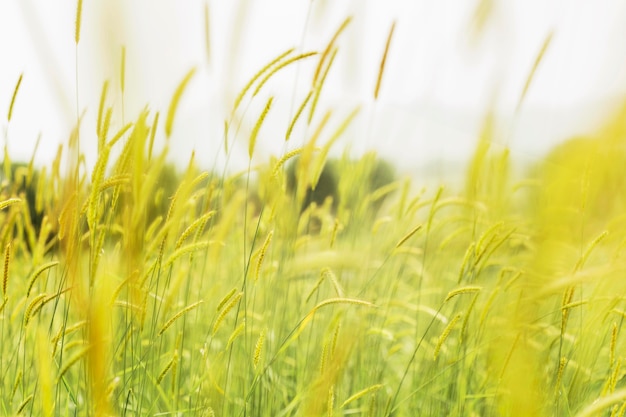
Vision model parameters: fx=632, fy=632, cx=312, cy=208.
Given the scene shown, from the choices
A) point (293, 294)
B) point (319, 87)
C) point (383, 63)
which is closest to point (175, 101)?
point (319, 87)

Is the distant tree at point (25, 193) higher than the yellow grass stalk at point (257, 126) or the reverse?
the reverse

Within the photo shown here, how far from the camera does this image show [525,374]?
40 centimetres

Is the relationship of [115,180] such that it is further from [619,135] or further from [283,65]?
[619,135]

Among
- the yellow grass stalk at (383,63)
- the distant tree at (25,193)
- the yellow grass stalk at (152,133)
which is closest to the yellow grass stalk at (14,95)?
the distant tree at (25,193)

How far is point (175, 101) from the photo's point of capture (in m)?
0.62

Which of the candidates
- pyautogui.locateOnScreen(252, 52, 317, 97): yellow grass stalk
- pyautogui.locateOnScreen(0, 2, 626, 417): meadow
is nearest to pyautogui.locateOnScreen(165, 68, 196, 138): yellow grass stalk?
pyautogui.locateOnScreen(0, 2, 626, 417): meadow

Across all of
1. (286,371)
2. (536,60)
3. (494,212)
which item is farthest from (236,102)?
(286,371)

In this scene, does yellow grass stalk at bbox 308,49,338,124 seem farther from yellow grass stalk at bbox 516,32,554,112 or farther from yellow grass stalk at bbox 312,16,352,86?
yellow grass stalk at bbox 516,32,554,112

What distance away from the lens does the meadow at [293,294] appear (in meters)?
0.56

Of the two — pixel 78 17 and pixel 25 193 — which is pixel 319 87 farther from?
pixel 25 193

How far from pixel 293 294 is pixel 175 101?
96 centimetres

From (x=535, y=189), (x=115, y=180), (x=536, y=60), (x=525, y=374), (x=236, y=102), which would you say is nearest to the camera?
(x=525, y=374)

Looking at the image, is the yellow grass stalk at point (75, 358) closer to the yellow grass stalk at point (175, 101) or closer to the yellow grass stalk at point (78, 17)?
the yellow grass stalk at point (175, 101)

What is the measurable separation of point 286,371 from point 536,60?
0.78 m
